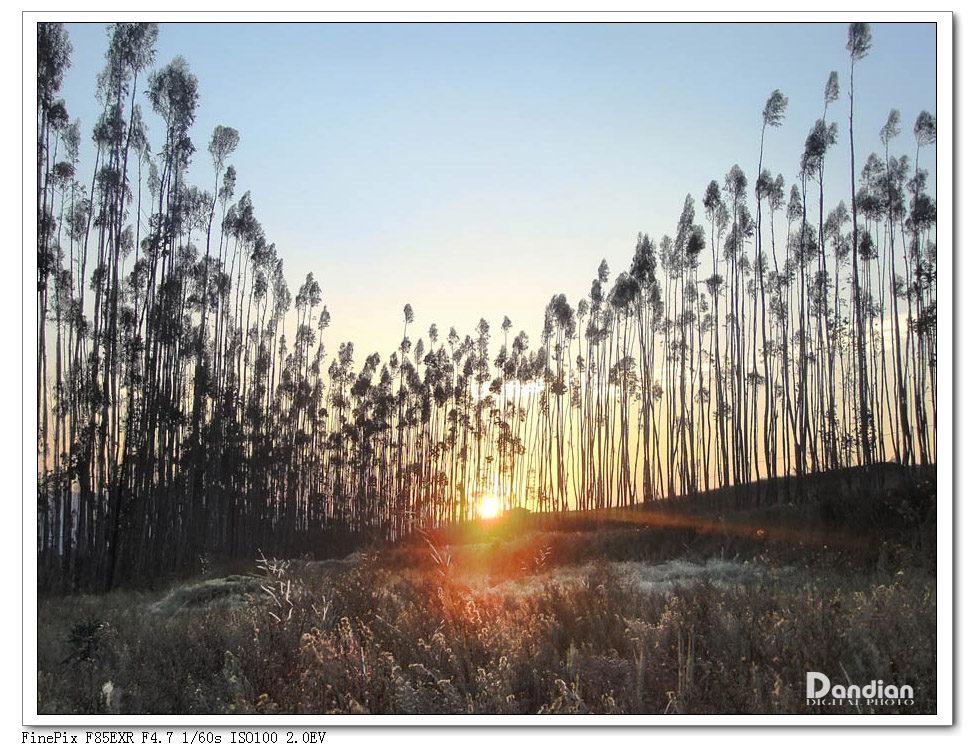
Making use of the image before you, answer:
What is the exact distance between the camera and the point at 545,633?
4633mm

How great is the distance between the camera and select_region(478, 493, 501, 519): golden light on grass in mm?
9266

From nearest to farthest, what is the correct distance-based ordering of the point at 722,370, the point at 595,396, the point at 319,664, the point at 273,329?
the point at 319,664 → the point at 273,329 → the point at 722,370 → the point at 595,396

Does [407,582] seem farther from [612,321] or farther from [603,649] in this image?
[612,321]

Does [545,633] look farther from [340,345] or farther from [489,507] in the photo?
[489,507]

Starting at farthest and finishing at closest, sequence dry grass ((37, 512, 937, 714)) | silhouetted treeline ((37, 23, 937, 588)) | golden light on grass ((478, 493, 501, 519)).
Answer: golden light on grass ((478, 493, 501, 519)) → silhouetted treeline ((37, 23, 937, 588)) → dry grass ((37, 512, 937, 714))

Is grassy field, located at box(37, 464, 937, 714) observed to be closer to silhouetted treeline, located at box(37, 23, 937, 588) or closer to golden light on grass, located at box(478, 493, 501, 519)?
silhouetted treeline, located at box(37, 23, 937, 588)

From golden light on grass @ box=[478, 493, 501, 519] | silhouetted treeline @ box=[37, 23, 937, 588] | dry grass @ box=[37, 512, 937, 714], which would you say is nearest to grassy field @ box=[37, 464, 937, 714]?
dry grass @ box=[37, 512, 937, 714]

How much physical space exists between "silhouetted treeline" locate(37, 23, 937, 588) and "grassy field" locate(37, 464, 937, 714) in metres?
0.65

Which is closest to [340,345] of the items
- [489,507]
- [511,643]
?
[511,643]

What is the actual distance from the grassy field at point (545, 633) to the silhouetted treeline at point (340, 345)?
653mm

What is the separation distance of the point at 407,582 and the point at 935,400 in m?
4.67

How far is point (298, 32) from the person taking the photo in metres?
5.32

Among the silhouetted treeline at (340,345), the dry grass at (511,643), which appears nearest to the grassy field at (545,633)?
the dry grass at (511,643)
